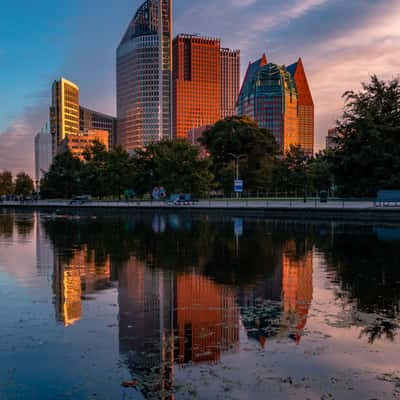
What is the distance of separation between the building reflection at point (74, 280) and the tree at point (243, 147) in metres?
73.1

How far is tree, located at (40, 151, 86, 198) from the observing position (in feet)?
347

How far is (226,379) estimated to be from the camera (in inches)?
235

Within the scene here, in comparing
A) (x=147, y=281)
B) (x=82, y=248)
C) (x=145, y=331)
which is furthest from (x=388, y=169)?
(x=145, y=331)

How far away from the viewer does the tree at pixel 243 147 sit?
9056 centimetres

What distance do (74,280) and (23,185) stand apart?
142 meters

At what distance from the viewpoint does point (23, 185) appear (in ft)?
476

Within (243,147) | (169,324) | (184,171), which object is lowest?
(169,324)

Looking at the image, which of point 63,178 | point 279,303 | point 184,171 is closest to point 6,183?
point 63,178

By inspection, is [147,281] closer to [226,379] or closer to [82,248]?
[226,379]

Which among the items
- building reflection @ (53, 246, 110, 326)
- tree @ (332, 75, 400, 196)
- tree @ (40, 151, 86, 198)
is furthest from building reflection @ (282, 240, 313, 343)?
tree @ (40, 151, 86, 198)

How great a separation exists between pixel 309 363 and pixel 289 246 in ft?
46.5

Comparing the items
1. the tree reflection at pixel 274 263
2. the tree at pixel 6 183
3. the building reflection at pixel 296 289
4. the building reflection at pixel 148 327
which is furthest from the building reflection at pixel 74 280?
the tree at pixel 6 183

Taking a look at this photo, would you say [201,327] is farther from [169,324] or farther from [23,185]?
[23,185]

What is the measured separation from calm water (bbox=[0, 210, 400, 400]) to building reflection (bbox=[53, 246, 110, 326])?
0.10 ft
